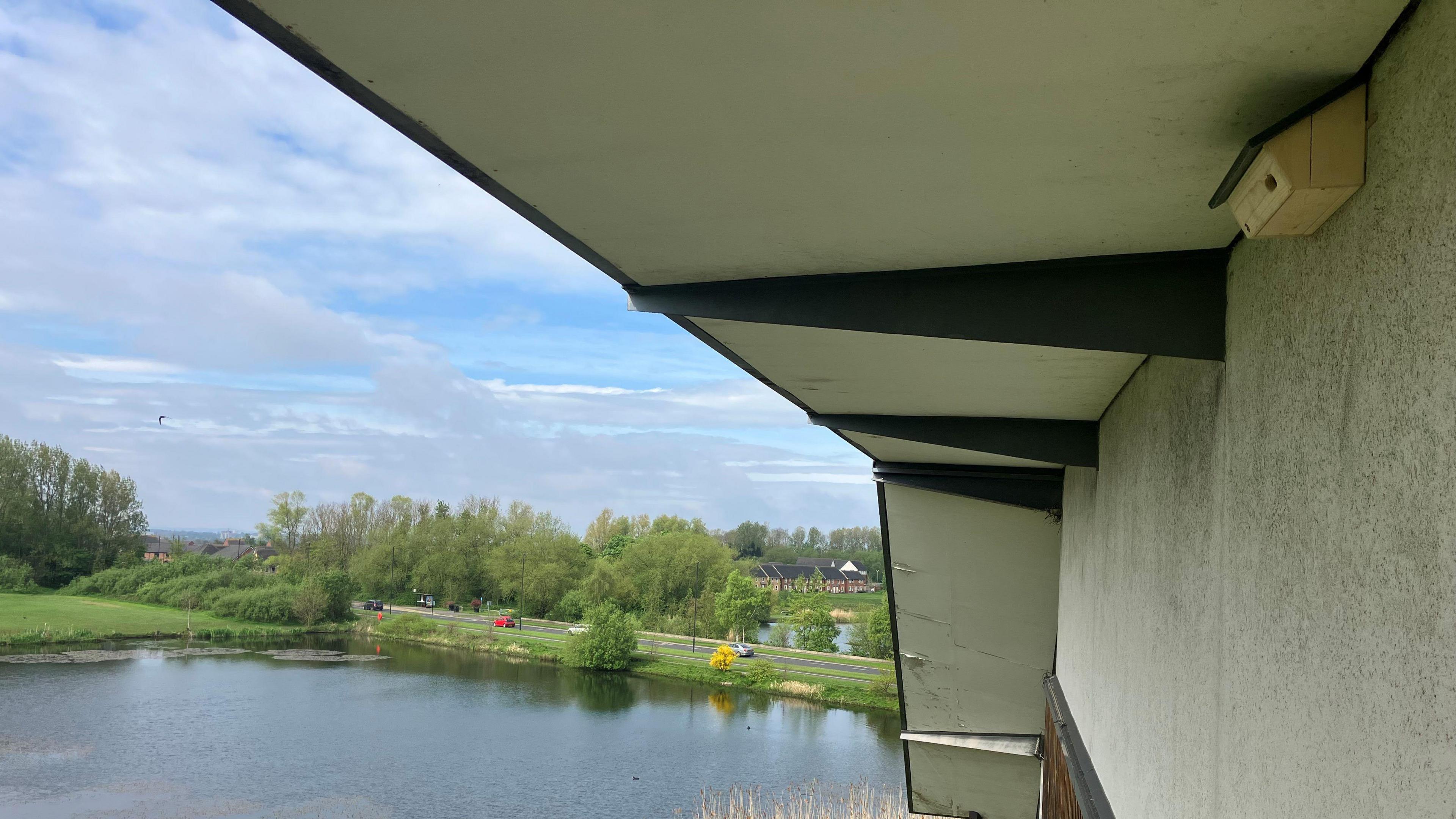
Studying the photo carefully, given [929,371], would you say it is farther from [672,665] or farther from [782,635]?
[782,635]

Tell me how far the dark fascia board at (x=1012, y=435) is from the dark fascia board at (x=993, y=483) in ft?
4.33

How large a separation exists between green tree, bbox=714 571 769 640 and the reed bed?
22.9 metres

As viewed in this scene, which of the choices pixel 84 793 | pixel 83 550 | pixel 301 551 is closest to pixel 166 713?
pixel 84 793

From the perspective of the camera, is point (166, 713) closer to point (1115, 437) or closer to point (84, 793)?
point (84, 793)

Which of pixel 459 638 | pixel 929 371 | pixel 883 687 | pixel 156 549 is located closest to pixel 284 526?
pixel 156 549

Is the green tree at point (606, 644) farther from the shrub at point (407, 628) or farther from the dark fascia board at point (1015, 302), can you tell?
the dark fascia board at point (1015, 302)

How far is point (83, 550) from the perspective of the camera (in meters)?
60.1

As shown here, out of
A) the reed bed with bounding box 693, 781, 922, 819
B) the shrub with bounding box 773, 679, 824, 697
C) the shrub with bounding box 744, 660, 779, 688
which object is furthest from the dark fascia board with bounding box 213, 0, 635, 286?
the shrub with bounding box 744, 660, 779, 688

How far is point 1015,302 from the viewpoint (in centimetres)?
204

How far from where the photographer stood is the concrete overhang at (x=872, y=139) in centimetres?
109

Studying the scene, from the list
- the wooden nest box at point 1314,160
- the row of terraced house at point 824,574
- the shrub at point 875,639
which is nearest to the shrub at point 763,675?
the shrub at point 875,639

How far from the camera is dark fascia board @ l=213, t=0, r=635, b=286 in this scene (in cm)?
113

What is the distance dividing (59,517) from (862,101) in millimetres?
76090

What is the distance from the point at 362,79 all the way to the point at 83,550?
73.5m
